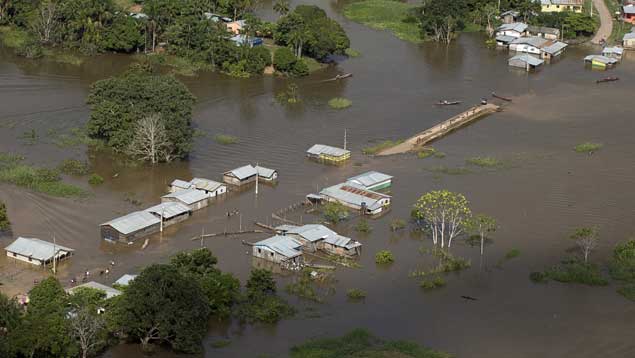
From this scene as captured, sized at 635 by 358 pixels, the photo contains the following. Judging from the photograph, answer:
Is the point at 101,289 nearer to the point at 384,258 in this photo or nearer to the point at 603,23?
the point at 384,258

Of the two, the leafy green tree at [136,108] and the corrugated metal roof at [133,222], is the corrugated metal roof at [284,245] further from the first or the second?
Answer: the leafy green tree at [136,108]

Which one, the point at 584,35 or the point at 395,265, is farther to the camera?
the point at 584,35

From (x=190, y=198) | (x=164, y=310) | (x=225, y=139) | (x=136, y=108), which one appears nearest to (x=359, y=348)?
(x=164, y=310)

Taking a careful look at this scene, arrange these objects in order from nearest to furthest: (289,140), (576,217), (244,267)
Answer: (244,267) < (576,217) < (289,140)

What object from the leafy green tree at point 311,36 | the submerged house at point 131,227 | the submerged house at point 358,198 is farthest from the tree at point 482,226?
the leafy green tree at point 311,36

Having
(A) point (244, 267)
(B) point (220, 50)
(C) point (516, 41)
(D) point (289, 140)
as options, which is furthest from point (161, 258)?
(C) point (516, 41)

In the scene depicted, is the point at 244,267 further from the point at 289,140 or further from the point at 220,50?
the point at 220,50
